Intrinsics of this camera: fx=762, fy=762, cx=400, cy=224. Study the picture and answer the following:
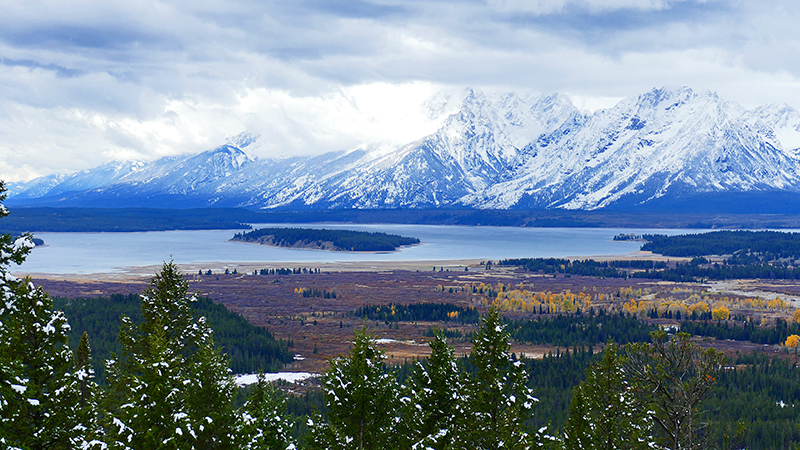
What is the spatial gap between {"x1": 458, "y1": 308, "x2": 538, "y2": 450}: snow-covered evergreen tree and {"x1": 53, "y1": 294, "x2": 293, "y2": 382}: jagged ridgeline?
208 feet

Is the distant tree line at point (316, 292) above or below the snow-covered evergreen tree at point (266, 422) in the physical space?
below

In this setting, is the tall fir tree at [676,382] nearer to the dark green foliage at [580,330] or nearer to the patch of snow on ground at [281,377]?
the patch of snow on ground at [281,377]

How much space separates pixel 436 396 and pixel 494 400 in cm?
308

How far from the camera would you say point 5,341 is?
82.4 ft

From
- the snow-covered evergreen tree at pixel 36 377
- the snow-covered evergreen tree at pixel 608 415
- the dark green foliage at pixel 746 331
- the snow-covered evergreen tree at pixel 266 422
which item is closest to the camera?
the snow-covered evergreen tree at pixel 36 377

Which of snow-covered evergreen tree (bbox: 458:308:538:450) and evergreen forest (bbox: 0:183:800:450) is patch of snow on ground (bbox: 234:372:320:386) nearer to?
evergreen forest (bbox: 0:183:800:450)

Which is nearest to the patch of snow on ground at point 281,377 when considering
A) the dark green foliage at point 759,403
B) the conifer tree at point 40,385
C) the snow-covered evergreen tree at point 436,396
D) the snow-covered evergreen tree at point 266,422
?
the dark green foliage at point 759,403

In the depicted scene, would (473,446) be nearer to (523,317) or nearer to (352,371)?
(352,371)

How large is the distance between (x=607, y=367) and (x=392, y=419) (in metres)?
14.6

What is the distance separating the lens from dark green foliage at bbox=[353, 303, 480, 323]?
15175 cm

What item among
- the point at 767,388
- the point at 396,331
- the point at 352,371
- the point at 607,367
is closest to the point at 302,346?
the point at 396,331

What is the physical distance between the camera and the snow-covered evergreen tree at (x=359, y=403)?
2908 centimetres

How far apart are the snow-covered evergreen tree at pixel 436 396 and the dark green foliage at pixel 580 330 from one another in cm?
9065

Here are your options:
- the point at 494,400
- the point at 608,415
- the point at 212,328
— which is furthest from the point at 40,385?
the point at 212,328
